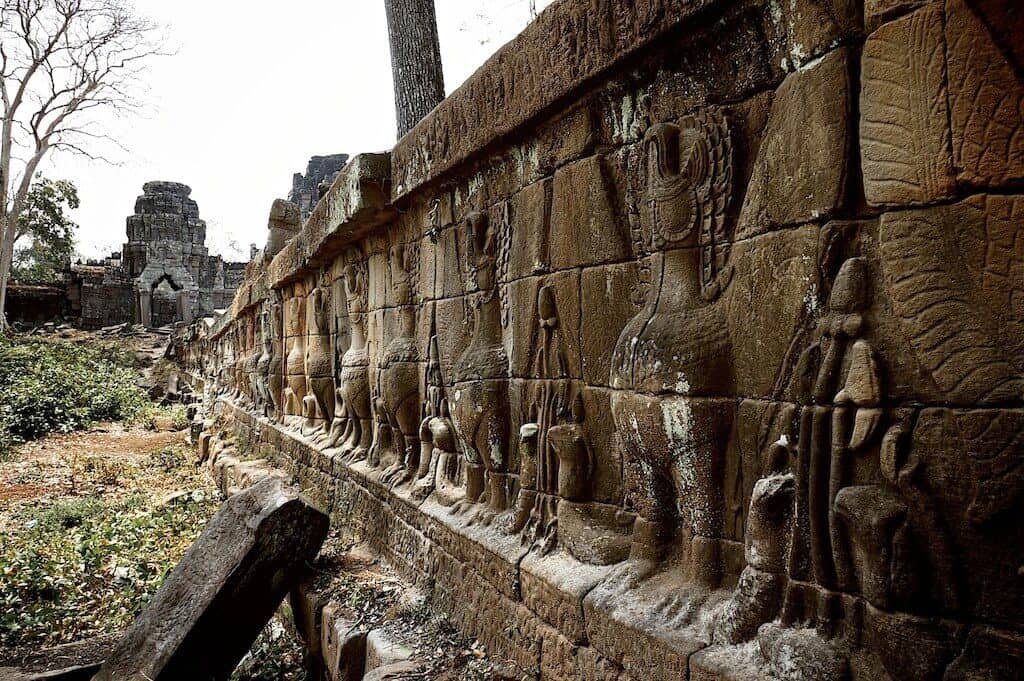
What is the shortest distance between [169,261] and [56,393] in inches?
809

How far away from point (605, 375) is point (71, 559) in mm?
4791

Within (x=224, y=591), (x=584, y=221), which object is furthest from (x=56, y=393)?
(x=584, y=221)

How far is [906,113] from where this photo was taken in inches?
63.6

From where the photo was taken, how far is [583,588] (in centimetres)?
248

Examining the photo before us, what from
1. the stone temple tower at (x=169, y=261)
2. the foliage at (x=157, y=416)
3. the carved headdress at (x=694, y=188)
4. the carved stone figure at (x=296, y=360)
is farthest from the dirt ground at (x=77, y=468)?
the stone temple tower at (x=169, y=261)

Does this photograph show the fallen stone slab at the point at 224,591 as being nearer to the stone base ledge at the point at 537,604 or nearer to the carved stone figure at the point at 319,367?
the stone base ledge at the point at 537,604

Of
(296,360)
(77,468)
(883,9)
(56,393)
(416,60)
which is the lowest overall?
(77,468)

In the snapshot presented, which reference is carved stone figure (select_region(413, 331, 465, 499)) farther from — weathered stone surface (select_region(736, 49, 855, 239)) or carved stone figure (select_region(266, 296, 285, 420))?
carved stone figure (select_region(266, 296, 285, 420))

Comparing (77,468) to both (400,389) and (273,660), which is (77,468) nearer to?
(273,660)

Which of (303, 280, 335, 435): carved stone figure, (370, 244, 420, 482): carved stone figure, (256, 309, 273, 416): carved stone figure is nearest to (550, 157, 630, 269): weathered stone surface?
(370, 244, 420, 482): carved stone figure

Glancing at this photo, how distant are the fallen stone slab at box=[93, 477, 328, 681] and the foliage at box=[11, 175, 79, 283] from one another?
32.8 meters

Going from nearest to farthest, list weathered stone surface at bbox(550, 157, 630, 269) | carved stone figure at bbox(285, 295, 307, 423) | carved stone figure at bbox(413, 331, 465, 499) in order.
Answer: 1. weathered stone surface at bbox(550, 157, 630, 269)
2. carved stone figure at bbox(413, 331, 465, 499)
3. carved stone figure at bbox(285, 295, 307, 423)

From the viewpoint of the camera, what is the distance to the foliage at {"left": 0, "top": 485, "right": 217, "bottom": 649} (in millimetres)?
4266

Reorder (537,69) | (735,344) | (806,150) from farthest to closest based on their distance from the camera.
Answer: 1. (537,69)
2. (735,344)
3. (806,150)
